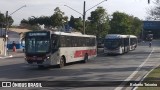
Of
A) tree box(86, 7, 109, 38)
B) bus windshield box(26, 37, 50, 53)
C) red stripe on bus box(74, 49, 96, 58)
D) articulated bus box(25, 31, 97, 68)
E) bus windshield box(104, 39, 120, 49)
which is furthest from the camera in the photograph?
tree box(86, 7, 109, 38)

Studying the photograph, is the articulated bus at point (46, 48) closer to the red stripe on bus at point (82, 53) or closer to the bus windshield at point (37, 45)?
the bus windshield at point (37, 45)

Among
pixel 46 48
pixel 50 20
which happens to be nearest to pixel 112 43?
pixel 46 48

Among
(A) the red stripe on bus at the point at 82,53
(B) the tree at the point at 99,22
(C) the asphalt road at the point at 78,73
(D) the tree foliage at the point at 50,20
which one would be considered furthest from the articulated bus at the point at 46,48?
(D) the tree foliage at the point at 50,20

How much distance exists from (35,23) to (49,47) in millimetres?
121248

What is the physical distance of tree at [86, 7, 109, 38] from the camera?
275ft

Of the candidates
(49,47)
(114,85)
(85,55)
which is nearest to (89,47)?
(85,55)

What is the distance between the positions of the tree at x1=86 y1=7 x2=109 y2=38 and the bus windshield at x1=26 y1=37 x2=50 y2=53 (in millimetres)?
56135

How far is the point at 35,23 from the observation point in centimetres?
14688

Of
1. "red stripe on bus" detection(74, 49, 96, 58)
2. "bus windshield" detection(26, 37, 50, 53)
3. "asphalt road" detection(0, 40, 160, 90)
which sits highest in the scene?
"bus windshield" detection(26, 37, 50, 53)

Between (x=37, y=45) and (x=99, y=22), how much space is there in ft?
198

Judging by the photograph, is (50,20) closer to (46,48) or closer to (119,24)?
(119,24)

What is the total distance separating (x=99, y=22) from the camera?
284 ft

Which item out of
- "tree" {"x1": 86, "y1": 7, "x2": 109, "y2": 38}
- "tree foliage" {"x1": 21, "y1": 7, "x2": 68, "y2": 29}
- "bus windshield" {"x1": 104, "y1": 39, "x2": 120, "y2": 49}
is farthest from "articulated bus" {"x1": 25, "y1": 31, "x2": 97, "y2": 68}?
"tree foliage" {"x1": 21, "y1": 7, "x2": 68, "y2": 29}

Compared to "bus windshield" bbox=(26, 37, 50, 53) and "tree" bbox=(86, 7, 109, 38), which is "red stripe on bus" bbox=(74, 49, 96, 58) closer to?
"bus windshield" bbox=(26, 37, 50, 53)
